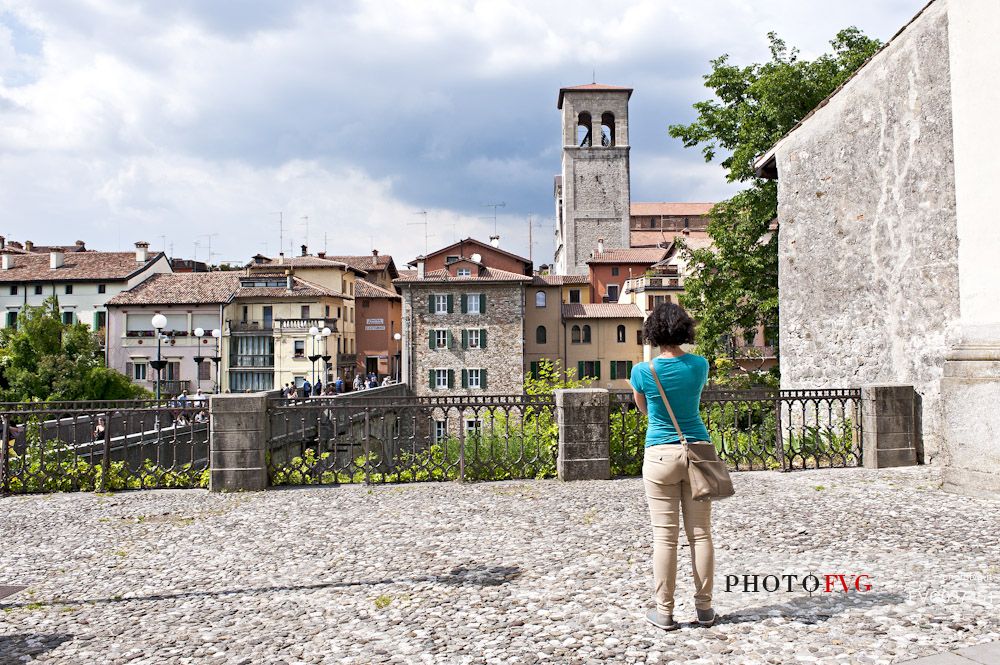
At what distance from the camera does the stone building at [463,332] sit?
167 ft

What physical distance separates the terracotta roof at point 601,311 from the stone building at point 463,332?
489cm

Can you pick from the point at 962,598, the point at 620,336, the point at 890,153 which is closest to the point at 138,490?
the point at 962,598

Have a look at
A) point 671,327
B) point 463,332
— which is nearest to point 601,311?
point 463,332

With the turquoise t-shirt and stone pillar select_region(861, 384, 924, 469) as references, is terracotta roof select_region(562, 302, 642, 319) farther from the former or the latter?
the turquoise t-shirt

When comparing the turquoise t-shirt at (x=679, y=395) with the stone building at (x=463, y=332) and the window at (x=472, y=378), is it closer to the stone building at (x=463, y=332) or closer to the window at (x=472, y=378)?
the stone building at (x=463, y=332)

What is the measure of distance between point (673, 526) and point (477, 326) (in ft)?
155

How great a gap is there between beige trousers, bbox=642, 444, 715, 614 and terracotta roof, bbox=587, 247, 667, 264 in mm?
64122

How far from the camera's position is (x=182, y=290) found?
5781cm

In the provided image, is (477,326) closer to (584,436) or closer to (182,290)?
(182,290)

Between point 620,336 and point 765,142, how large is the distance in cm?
3393

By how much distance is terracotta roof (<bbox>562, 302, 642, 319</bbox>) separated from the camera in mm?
54500

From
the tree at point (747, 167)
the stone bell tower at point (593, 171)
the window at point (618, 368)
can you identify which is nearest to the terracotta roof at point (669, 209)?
the stone bell tower at point (593, 171)

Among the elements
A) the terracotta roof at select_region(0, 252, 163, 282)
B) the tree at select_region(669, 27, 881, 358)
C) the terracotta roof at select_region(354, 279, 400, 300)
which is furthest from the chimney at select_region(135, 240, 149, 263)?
the tree at select_region(669, 27, 881, 358)

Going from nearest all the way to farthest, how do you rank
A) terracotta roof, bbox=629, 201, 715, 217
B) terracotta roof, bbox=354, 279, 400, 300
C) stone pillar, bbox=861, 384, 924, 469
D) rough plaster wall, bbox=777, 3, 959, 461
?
stone pillar, bbox=861, 384, 924, 469, rough plaster wall, bbox=777, 3, 959, 461, terracotta roof, bbox=354, 279, 400, 300, terracotta roof, bbox=629, 201, 715, 217
